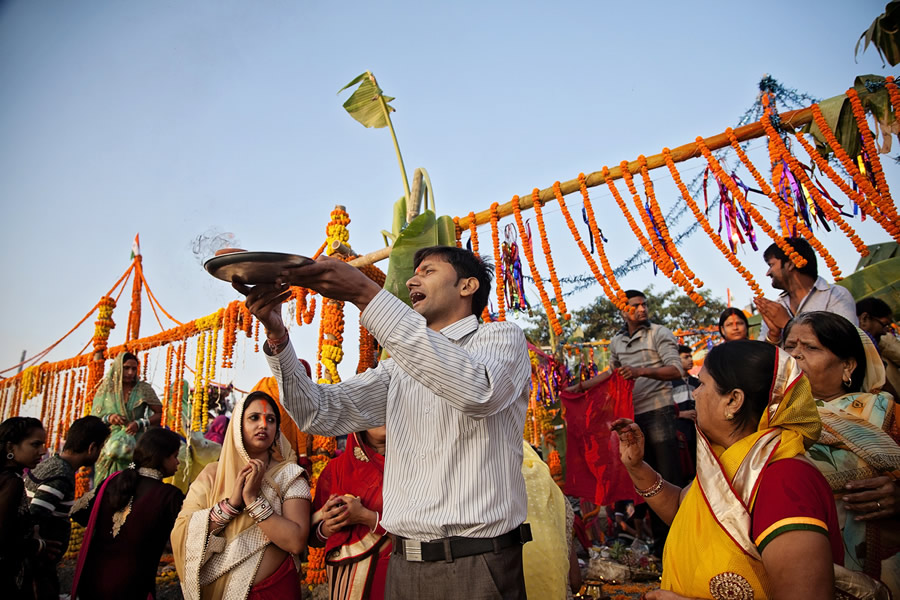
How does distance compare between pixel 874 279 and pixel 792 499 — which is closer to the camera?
pixel 792 499

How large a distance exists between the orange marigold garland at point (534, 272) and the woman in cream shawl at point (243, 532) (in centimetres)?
204

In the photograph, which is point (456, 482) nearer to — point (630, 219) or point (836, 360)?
point (836, 360)

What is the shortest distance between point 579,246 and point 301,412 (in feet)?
8.86

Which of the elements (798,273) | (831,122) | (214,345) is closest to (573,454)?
(798,273)

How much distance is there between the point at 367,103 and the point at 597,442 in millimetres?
3549

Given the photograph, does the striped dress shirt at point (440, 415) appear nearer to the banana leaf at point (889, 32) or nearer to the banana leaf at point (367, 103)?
the banana leaf at point (367, 103)

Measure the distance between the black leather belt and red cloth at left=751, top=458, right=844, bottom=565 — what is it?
2.10 ft

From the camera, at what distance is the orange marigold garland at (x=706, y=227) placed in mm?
3379

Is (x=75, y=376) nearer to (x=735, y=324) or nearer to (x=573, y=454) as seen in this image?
(x=573, y=454)

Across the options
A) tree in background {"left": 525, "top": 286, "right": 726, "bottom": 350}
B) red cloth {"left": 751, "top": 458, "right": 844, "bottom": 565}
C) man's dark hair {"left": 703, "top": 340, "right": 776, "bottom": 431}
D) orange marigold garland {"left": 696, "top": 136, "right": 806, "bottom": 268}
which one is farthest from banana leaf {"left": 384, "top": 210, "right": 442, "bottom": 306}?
tree in background {"left": 525, "top": 286, "right": 726, "bottom": 350}

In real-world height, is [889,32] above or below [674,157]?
above

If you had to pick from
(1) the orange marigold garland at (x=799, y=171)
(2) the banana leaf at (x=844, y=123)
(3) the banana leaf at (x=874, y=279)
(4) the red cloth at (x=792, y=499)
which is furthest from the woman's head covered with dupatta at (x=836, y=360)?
(3) the banana leaf at (x=874, y=279)

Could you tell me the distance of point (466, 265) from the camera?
1909 millimetres

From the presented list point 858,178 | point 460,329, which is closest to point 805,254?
point 858,178
